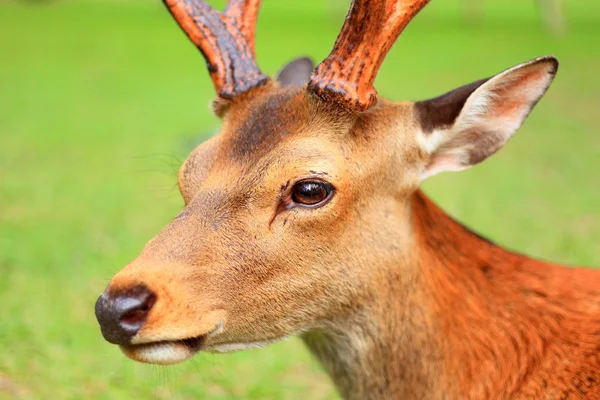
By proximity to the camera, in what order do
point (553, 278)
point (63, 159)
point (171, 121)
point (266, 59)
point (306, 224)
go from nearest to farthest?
1. point (306, 224)
2. point (553, 278)
3. point (63, 159)
4. point (171, 121)
5. point (266, 59)

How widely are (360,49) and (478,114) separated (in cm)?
69

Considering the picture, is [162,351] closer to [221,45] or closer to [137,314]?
[137,314]

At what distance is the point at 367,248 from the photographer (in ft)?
11.5

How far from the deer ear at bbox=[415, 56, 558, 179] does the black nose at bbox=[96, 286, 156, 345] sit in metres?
1.52

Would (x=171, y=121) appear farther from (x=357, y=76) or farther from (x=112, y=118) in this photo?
(x=357, y=76)

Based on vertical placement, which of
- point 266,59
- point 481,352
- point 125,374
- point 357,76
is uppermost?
point 357,76

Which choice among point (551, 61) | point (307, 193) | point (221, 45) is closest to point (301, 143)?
point (307, 193)

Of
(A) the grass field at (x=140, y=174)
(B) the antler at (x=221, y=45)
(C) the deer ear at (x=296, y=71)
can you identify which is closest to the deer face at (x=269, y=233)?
(B) the antler at (x=221, y=45)

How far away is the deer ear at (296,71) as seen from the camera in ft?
15.0

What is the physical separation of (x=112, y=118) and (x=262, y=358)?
9.80 m

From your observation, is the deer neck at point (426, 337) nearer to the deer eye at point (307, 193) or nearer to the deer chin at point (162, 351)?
the deer eye at point (307, 193)

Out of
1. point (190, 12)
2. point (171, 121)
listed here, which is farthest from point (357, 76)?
point (171, 121)

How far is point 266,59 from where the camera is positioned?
20.4 meters

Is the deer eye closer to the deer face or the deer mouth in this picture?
the deer face
